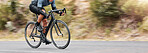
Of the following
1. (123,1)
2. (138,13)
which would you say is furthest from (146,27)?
(123,1)

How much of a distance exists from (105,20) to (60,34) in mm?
5040

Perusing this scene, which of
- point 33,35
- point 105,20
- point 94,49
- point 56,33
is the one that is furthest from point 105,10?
point 56,33

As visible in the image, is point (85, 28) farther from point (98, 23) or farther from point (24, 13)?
point (24, 13)

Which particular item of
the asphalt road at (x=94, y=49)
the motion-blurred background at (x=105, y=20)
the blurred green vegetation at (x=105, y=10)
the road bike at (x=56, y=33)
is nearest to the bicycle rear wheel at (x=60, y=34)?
the road bike at (x=56, y=33)

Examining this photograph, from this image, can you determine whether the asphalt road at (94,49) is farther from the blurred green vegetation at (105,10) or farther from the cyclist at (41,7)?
the blurred green vegetation at (105,10)

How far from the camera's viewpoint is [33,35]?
723 cm

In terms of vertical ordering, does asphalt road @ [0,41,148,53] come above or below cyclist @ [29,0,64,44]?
below

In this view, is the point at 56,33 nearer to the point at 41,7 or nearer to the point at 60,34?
the point at 60,34

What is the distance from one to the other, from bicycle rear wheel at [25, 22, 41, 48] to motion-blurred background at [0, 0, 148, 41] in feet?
11.4

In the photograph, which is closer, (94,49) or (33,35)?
(94,49)

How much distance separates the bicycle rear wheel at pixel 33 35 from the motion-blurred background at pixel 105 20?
3488 millimetres

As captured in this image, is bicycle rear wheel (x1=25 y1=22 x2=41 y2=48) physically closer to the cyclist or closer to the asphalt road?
the asphalt road

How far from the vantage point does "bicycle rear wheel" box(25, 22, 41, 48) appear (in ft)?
→ 23.2

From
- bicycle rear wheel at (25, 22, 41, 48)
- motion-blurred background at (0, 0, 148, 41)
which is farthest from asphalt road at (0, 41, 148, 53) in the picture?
motion-blurred background at (0, 0, 148, 41)
